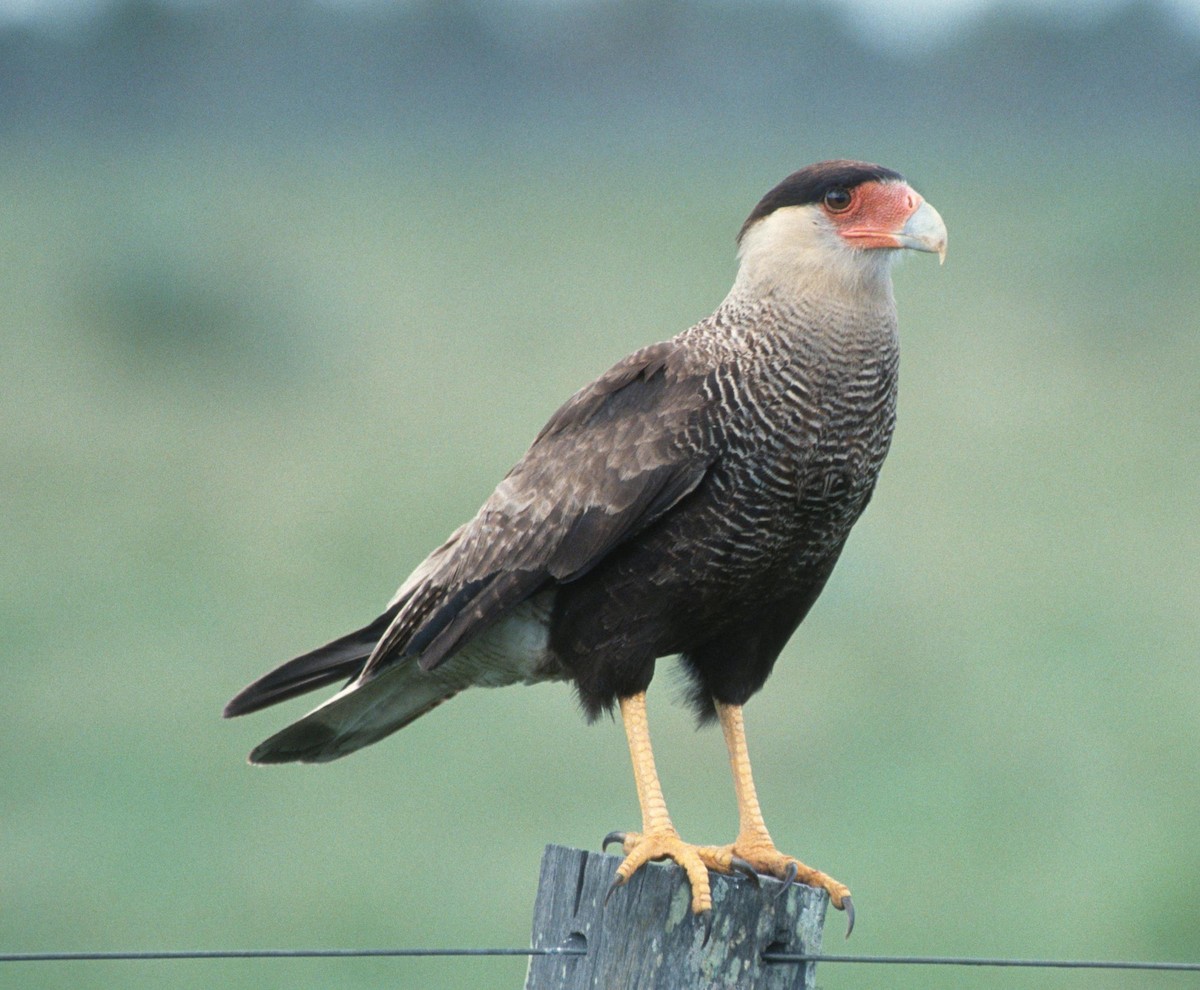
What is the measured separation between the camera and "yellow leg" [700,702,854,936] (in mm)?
4023

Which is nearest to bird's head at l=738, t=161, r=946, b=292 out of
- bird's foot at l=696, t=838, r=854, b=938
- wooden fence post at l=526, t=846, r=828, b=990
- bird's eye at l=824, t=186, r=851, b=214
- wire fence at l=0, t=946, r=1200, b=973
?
bird's eye at l=824, t=186, r=851, b=214

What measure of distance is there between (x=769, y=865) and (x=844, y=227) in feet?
4.62

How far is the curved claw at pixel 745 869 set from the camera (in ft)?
12.1

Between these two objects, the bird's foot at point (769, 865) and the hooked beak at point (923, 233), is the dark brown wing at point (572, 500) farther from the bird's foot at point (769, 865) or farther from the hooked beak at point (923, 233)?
the bird's foot at point (769, 865)

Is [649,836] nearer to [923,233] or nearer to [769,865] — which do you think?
[769,865]

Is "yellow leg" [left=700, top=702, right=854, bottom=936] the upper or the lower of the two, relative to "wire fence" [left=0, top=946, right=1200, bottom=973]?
upper

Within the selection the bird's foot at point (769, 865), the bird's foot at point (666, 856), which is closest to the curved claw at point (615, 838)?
the bird's foot at point (666, 856)

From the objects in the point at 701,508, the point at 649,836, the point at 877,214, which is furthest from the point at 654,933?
the point at 877,214

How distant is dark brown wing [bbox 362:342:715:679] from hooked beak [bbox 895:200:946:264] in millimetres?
551

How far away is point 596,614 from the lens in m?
4.36

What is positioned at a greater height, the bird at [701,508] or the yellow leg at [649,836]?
the bird at [701,508]

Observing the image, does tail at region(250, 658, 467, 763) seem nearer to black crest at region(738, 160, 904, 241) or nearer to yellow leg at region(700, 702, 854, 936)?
yellow leg at region(700, 702, 854, 936)

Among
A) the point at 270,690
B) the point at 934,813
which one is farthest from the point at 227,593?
the point at 270,690

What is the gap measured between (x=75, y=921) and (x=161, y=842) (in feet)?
4.19
